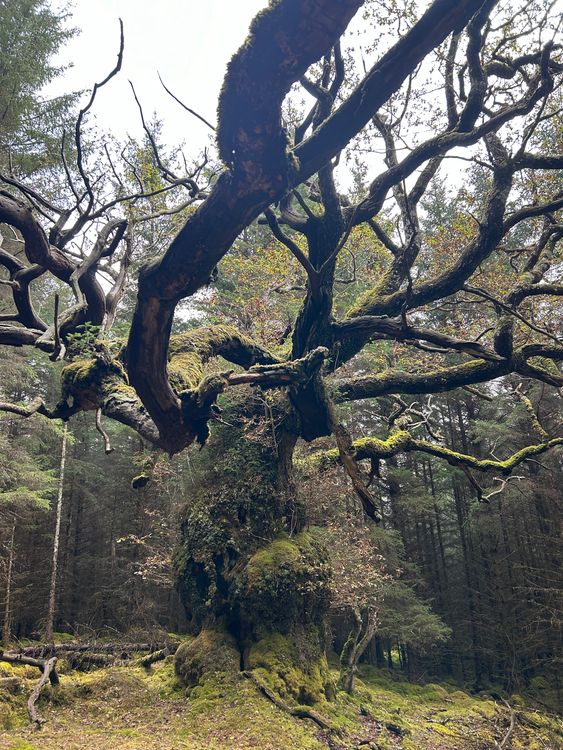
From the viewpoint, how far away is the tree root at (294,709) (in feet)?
20.9

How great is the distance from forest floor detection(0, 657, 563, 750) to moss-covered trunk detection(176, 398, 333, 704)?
0.41 m

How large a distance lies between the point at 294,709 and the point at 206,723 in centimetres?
125

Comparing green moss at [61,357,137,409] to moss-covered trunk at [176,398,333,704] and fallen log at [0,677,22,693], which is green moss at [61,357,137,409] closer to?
moss-covered trunk at [176,398,333,704]

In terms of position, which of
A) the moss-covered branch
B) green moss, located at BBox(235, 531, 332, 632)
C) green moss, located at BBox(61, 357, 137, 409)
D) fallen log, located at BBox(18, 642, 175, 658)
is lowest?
fallen log, located at BBox(18, 642, 175, 658)

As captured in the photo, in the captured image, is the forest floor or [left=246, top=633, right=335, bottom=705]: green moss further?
[left=246, top=633, right=335, bottom=705]: green moss

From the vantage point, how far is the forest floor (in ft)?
18.0

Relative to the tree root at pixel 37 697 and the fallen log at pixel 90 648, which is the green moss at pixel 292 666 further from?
the fallen log at pixel 90 648

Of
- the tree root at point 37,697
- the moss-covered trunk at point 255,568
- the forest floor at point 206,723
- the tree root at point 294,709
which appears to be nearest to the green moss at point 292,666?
the moss-covered trunk at point 255,568

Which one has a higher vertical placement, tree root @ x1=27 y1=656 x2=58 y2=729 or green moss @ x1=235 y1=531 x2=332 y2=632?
green moss @ x1=235 y1=531 x2=332 y2=632

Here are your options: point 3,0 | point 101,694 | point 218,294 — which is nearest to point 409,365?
point 218,294

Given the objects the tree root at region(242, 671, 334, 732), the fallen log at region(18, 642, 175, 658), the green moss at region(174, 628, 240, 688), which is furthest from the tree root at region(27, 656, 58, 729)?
the fallen log at region(18, 642, 175, 658)

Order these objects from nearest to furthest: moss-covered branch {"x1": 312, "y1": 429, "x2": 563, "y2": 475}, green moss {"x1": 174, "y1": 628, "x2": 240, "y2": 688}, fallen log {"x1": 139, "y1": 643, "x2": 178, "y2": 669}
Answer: green moss {"x1": 174, "y1": 628, "x2": 240, "y2": 688} < moss-covered branch {"x1": 312, "y1": 429, "x2": 563, "y2": 475} < fallen log {"x1": 139, "y1": 643, "x2": 178, "y2": 669}

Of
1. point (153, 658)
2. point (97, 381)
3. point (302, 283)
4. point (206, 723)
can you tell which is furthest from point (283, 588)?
point (302, 283)

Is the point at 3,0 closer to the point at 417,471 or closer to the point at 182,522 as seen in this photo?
the point at 182,522
